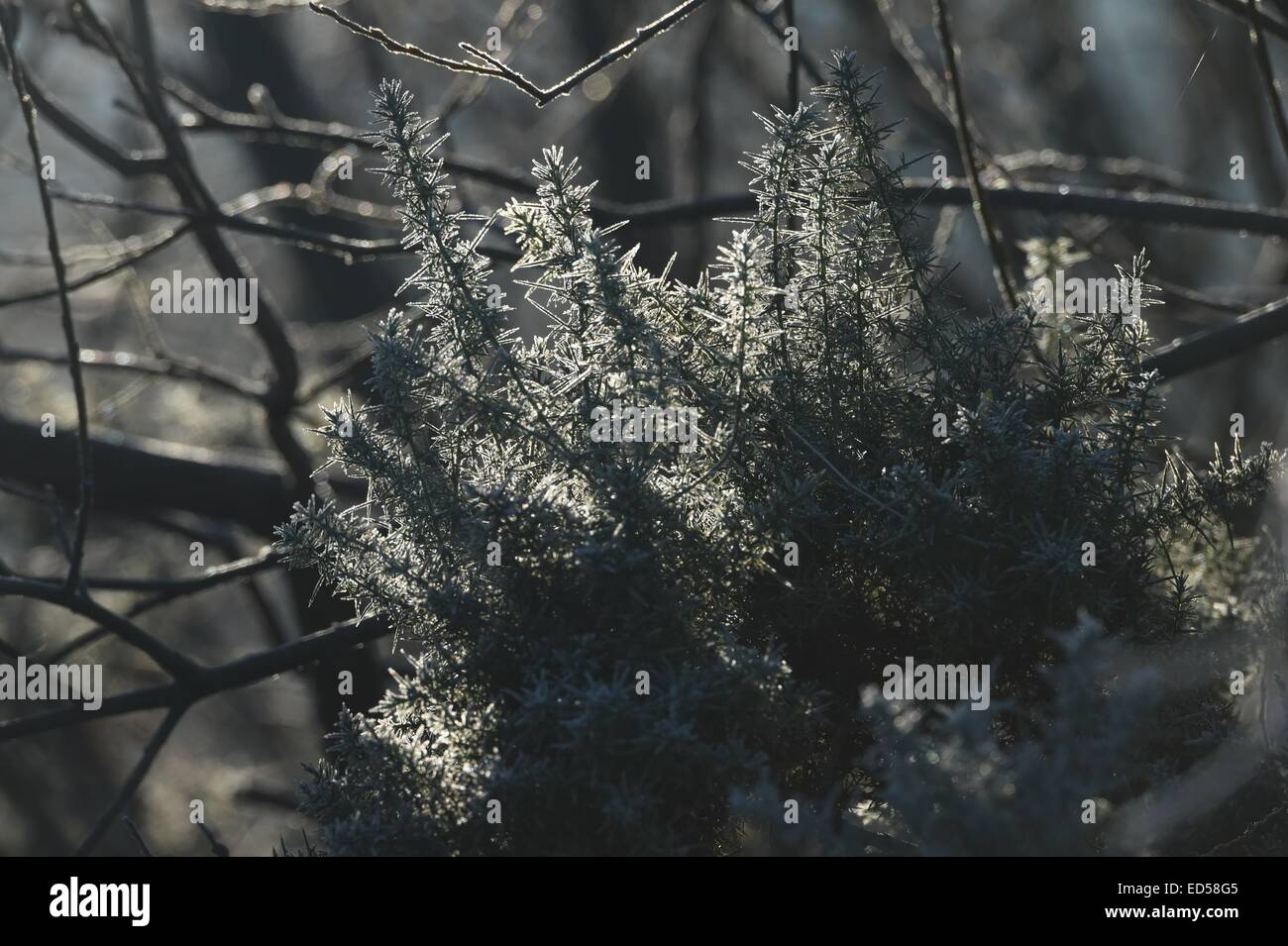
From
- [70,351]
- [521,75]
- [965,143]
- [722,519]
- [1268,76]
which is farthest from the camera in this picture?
[1268,76]

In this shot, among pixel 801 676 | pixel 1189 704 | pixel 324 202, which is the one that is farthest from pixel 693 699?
pixel 324 202

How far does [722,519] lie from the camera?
1572mm

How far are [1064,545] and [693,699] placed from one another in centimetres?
52

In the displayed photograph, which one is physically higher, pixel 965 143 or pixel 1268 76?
pixel 1268 76

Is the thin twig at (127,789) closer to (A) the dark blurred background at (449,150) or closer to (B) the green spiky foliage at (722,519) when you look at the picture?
(B) the green spiky foliage at (722,519)

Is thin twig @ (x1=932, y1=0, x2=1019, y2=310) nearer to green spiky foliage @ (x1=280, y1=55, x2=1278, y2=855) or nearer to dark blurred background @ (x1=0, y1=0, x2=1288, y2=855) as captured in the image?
green spiky foliage @ (x1=280, y1=55, x2=1278, y2=855)

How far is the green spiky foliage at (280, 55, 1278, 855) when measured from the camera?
1.41m

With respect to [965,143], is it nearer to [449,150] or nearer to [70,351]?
[70,351]

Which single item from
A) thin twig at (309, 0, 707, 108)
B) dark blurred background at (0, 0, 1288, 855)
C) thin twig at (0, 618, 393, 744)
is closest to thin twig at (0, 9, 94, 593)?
thin twig at (0, 618, 393, 744)

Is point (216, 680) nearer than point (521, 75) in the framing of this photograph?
No

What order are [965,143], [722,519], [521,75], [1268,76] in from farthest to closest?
[1268,76]
[965,143]
[521,75]
[722,519]

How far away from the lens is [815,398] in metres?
1.71

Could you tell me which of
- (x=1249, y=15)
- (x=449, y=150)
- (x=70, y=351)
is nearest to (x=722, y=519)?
(x=70, y=351)
